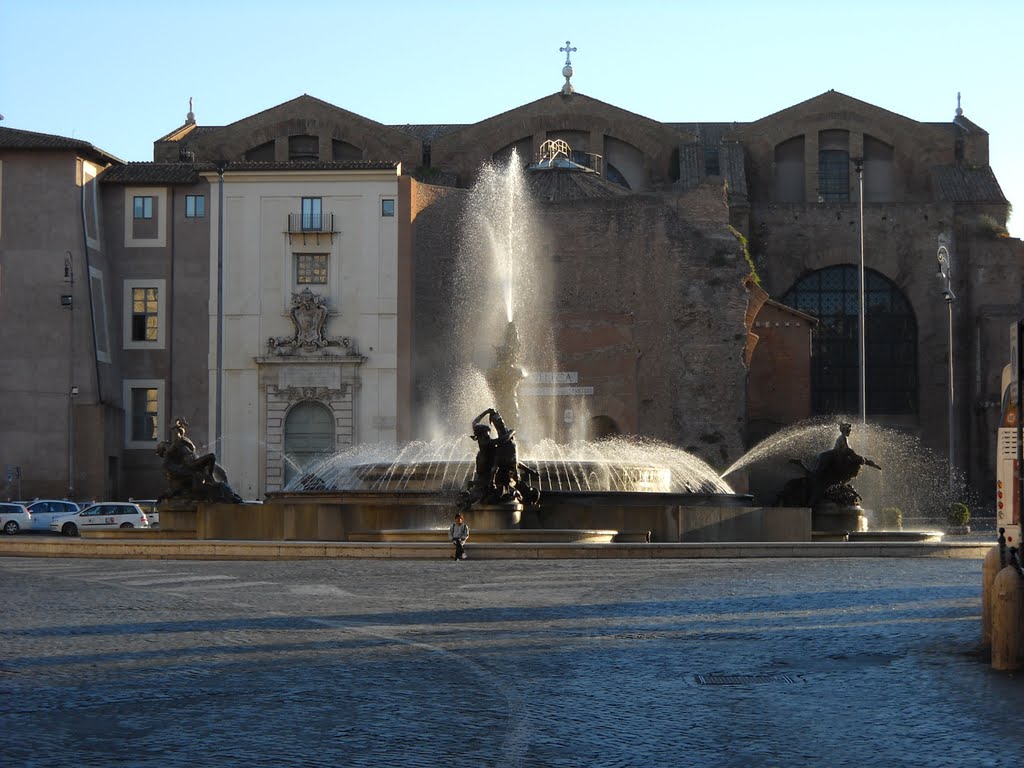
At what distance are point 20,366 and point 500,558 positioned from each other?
113ft

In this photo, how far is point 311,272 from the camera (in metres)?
54.8

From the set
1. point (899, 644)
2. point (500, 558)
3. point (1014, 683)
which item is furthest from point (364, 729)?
point (500, 558)

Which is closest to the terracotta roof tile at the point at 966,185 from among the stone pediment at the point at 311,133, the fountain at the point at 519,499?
the stone pediment at the point at 311,133

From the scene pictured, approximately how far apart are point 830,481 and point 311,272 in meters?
30.0

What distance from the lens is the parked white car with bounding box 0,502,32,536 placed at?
43.8 m

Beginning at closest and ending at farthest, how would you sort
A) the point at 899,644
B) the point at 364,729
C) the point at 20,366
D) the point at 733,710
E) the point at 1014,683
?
1. the point at 364,729
2. the point at 733,710
3. the point at 1014,683
4. the point at 899,644
5. the point at 20,366

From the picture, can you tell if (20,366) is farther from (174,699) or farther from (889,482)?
(174,699)

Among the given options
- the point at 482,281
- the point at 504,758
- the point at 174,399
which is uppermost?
the point at 482,281

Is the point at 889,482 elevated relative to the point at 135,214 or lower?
lower

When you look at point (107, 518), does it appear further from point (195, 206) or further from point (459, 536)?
point (459, 536)

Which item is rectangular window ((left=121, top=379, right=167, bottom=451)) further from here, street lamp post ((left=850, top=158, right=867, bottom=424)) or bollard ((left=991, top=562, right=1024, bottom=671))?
bollard ((left=991, top=562, right=1024, bottom=671))

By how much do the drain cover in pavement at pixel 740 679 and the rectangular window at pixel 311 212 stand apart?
45184mm

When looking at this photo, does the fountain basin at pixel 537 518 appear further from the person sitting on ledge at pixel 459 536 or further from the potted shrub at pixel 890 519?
the potted shrub at pixel 890 519

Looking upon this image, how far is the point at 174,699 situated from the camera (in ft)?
31.8
